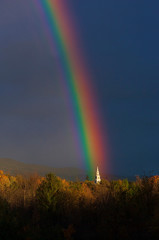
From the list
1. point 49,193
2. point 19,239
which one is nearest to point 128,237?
point 19,239

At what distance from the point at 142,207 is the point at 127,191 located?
216 cm

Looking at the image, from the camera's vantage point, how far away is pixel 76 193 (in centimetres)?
1777

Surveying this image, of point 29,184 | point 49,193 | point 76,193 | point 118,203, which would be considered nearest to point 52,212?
point 49,193

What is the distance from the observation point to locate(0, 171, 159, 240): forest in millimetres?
10805

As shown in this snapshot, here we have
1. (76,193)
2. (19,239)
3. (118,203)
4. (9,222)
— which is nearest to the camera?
(19,239)

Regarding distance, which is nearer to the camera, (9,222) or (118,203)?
(9,222)

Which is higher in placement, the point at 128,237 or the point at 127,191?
the point at 127,191

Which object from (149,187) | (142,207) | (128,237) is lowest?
(128,237)

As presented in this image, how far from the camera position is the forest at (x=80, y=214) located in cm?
1080

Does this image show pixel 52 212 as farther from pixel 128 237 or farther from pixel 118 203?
pixel 128 237

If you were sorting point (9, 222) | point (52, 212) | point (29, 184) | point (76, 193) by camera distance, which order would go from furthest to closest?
point (29, 184)
point (76, 193)
point (52, 212)
point (9, 222)

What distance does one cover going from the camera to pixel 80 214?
52.2ft

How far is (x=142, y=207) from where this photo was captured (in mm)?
14148

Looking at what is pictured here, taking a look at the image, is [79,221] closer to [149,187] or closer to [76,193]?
[76,193]
